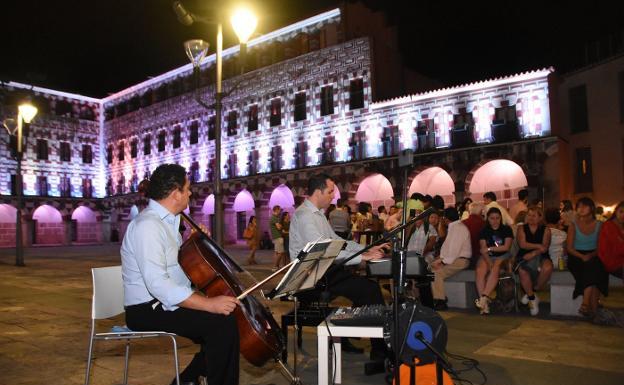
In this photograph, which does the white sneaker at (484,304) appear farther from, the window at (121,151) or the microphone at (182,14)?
the window at (121,151)

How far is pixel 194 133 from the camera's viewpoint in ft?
119

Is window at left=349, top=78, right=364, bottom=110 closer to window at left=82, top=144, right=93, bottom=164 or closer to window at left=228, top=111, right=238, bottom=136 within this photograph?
window at left=228, top=111, right=238, bottom=136

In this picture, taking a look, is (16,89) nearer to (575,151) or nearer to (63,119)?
(63,119)

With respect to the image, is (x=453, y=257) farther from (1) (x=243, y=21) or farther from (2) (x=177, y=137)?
(2) (x=177, y=137)

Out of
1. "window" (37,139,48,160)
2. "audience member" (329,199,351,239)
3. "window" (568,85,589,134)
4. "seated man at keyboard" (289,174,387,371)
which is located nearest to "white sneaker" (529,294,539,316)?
"seated man at keyboard" (289,174,387,371)

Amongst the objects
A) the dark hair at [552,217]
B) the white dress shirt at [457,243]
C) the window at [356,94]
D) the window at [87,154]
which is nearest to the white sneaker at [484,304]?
the white dress shirt at [457,243]

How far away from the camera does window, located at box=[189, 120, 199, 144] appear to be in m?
36.1

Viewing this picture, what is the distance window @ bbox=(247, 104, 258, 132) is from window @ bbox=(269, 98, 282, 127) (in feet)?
4.22

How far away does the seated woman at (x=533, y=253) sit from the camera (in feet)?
24.8

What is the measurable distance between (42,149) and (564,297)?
4307 centimetres

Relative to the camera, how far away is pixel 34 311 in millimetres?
8438

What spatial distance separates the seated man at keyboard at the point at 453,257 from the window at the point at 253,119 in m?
25.0

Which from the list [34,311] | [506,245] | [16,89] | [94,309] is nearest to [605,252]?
[506,245]

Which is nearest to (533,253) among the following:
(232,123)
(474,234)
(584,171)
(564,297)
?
(564,297)
